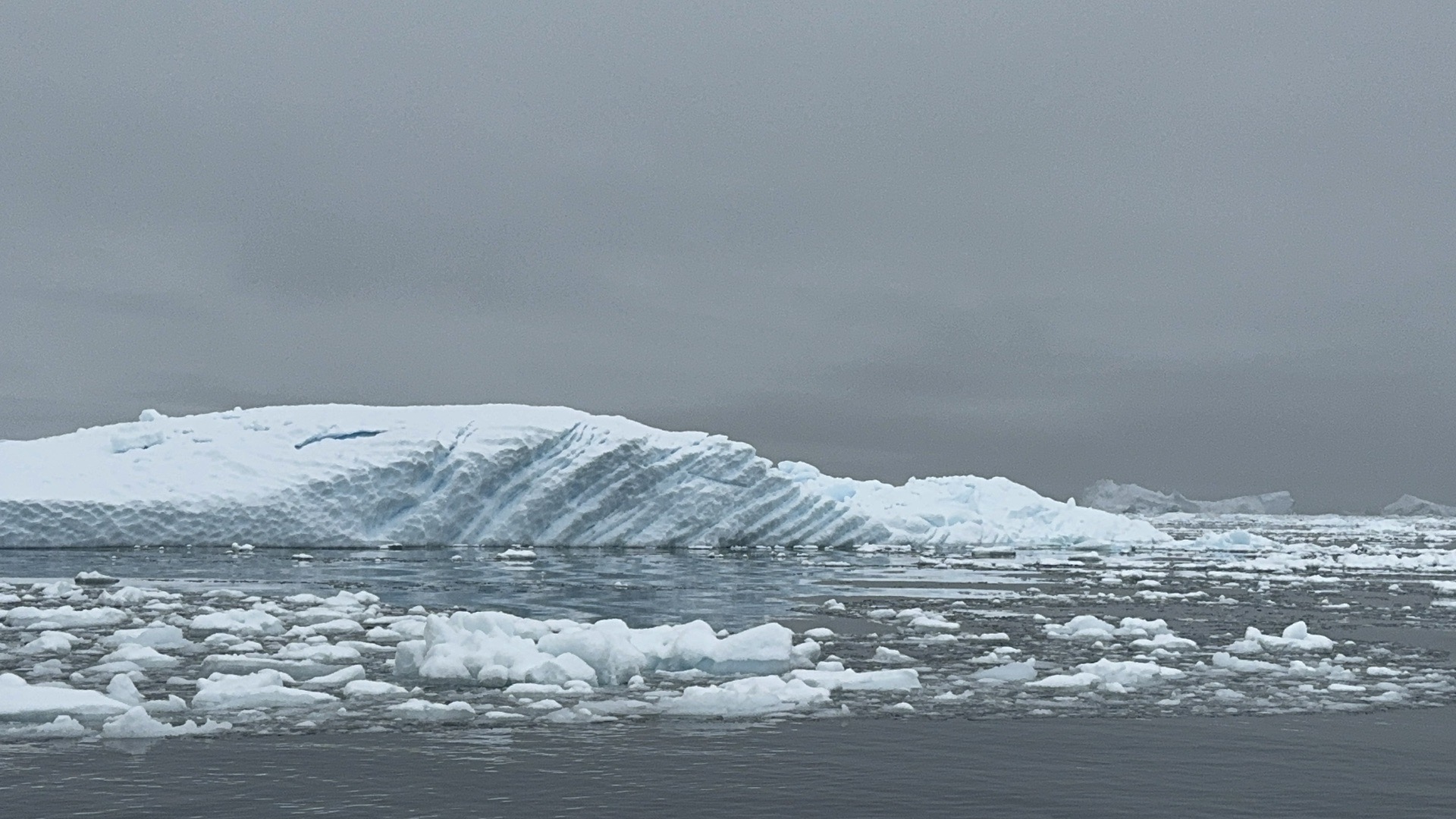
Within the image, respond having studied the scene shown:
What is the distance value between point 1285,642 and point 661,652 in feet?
28.9

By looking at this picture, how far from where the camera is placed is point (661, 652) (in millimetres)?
13867

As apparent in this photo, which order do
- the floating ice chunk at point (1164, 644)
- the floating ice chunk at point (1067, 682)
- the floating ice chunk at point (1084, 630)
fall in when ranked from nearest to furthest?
the floating ice chunk at point (1067, 682) < the floating ice chunk at point (1164, 644) < the floating ice chunk at point (1084, 630)

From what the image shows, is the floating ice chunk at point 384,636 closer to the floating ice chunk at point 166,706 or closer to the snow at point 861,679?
the floating ice chunk at point 166,706

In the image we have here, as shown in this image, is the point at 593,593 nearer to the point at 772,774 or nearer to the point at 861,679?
the point at 861,679

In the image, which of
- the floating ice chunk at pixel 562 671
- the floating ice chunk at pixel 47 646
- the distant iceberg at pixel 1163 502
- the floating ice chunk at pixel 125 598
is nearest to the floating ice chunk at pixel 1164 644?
the floating ice chunk at pixel 562 671

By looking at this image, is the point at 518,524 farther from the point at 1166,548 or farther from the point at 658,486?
the point at 1166,548

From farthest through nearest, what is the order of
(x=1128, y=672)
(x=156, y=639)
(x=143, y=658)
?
(x=156, y=639) < (x=1128, y=672) < (x=143, y=658)

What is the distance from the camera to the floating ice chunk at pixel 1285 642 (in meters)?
16.2

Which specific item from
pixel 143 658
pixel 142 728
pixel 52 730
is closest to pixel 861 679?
pixel 142 728

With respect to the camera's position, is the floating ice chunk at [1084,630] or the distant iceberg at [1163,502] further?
the distant iceberg at [1163,502]

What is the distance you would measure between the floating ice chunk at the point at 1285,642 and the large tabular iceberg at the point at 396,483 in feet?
90.8

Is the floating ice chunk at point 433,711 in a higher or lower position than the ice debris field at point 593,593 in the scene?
lower

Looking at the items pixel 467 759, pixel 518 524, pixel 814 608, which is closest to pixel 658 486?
pixel 518 524

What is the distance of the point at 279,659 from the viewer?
44.4ft
